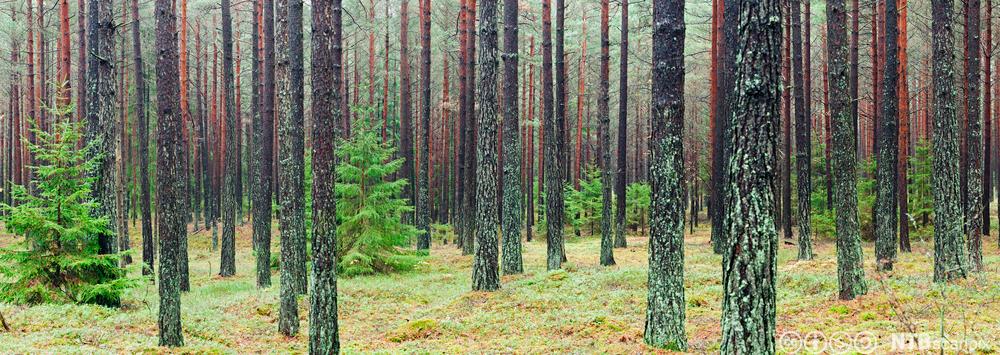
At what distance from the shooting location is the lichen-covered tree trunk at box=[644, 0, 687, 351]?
24.6 feet

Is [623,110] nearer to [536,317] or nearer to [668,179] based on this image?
[536,317]

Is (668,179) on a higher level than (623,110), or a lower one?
lower

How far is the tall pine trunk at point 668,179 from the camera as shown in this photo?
7488 millimetres

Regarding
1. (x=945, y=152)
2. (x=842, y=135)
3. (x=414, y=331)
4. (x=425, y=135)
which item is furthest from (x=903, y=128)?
(x=414, y=331)

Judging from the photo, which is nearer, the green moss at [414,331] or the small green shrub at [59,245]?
the green moss at [414,331]

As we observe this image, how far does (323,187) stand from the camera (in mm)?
7242

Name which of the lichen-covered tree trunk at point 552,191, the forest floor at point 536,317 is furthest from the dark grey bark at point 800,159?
the lichen-covered tree trunk at point 552,191

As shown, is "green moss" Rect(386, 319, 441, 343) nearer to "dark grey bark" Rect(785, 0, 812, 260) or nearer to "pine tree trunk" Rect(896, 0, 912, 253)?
"dark grey bark" Rect(785, 0, 812, 260)

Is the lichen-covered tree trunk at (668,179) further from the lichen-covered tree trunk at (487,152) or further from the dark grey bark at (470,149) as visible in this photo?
the dark grey bark at (470,149)

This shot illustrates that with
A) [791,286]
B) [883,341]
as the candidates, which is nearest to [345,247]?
[791,286]

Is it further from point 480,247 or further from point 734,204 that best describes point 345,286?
point 734,204

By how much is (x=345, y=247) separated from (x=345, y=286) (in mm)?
2876

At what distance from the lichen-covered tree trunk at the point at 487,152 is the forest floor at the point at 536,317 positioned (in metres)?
0.65

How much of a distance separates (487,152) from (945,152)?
821 cm
